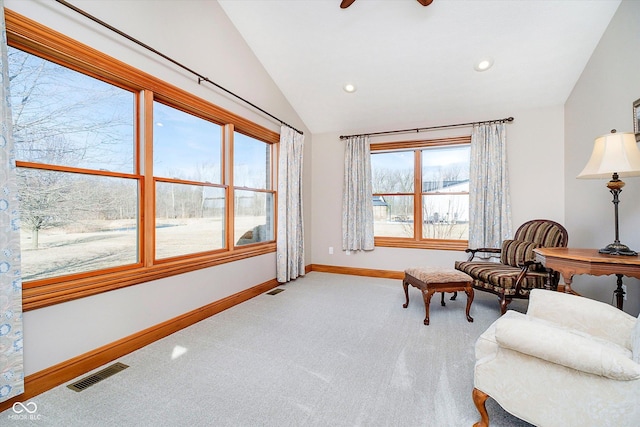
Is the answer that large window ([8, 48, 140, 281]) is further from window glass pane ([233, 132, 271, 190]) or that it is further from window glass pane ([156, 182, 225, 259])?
window glass pane ([233, 132, 271, 190])

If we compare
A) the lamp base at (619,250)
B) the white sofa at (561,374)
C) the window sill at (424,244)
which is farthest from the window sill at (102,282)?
the lamp base at (619,250)

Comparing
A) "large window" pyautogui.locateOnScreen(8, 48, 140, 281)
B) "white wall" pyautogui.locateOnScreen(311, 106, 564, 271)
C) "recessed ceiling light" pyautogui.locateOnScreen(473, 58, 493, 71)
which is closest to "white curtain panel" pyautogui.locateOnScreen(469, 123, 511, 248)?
"white wall" pyautogui.locateOnScreen(311, 106, 564, 271)

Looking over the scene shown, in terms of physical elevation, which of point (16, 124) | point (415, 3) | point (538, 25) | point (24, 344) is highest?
point (415, 3)

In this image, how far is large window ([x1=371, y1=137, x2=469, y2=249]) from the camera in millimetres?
4273

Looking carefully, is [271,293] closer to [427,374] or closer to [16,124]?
[427,374]

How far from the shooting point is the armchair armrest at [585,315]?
145cm

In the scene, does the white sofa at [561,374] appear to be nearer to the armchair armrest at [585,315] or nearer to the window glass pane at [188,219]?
the armchair armrest at [585,315]

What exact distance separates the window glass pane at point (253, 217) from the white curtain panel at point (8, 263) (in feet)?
6.62

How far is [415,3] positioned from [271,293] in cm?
362

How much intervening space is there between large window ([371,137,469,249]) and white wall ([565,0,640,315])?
1176 mm

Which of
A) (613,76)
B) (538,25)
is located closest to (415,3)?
(538,25)

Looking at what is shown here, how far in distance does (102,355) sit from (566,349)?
2.71 metres

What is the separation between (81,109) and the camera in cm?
203

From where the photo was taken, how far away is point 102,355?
2.02 metres
